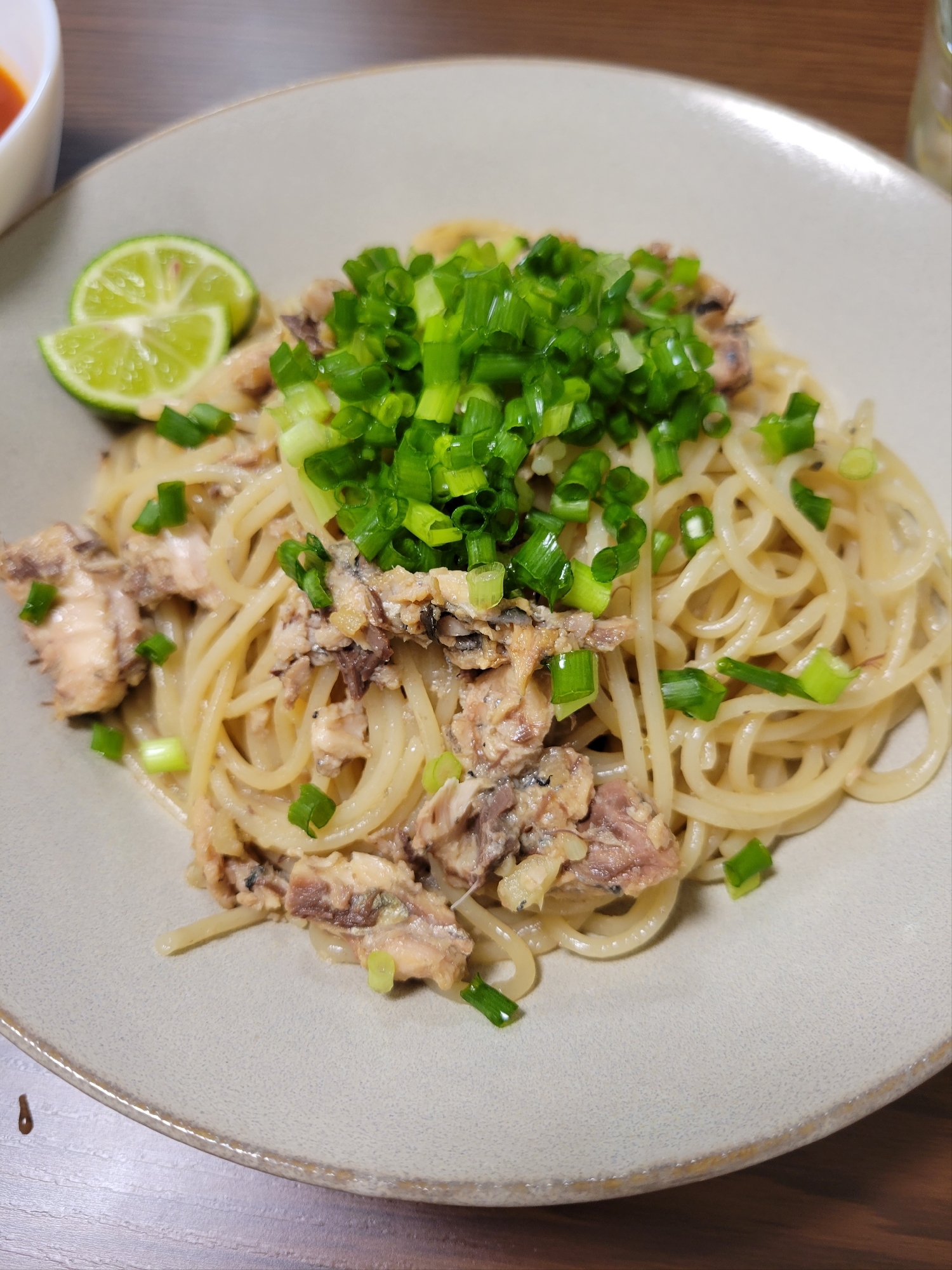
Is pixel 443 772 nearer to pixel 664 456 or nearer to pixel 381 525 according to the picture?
pixel 381 525

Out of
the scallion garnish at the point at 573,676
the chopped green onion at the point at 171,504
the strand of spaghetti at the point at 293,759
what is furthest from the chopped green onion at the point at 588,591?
the chopped green onion at the point at 171,504

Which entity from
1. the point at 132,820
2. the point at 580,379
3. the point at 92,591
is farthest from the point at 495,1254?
the point at 580,379

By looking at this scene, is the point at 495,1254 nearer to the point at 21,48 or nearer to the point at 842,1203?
the point at 842,1203

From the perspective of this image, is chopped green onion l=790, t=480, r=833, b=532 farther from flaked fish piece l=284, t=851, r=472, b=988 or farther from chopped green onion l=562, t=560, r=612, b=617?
flaked fish piece l=284, t=851, r=472, b=988

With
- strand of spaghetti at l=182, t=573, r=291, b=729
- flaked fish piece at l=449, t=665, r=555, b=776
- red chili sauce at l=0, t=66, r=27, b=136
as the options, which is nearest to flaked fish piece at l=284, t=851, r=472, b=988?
flaked fish piece at l=449, t=665, r=555, b=776

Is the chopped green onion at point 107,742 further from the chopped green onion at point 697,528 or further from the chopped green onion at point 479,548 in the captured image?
the chopped green onion at point 697,528

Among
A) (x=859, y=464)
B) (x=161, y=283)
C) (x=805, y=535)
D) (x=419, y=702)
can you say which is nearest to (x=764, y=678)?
(x=805, y=535)
